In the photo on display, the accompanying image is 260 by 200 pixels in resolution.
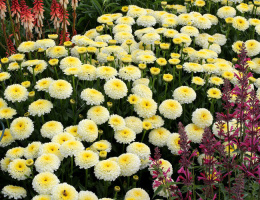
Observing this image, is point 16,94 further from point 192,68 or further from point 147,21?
point 147,21

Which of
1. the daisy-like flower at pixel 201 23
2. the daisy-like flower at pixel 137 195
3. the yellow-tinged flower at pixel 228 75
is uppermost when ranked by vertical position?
the daisy-like flower at pixel 201 23

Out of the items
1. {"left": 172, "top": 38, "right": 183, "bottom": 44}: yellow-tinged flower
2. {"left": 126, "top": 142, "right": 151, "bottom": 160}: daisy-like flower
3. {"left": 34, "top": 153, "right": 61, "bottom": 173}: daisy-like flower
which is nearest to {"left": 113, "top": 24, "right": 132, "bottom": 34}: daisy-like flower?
{"left": 172, "top": 38, "right": 183, "bottom": 44}: yellow-tinged flower

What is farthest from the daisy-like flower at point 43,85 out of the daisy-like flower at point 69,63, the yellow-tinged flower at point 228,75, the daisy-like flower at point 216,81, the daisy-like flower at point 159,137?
the yellow-tinged flower at point 228,75

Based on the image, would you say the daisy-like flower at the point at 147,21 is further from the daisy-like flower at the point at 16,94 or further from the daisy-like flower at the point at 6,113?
the daisy-like flower at the point at 6,113

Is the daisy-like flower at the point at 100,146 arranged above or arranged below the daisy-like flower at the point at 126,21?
below

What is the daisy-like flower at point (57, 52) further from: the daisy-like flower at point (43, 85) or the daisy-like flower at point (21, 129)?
the daisy-like flower at point (21, 129)

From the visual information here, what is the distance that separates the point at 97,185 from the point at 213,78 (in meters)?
1.44

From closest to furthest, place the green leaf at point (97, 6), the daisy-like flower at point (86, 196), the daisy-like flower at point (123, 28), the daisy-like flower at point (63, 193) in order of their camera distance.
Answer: the daisy-like flower at point (63, 193)
the daisy-like flower at point (86, 196)
the daisy-like flower at point (123, 28)
the green leaf at point (97, 6)

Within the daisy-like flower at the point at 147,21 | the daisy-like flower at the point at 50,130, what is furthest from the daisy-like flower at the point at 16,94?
the daisy-like flower at the point at 147,21

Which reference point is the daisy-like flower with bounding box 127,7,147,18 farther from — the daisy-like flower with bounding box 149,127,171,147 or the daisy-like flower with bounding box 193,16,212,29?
the daisy-like flower with bounding box 149,127,171,147

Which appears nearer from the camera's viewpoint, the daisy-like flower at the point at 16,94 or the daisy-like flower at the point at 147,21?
the daisy-like flower at the point at 16,94

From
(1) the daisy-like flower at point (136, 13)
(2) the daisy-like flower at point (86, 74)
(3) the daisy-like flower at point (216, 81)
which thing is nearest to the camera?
(2) the daisy-like flower at point (86, 74)

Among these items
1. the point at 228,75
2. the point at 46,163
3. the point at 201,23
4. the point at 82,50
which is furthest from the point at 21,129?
the point at 201,23

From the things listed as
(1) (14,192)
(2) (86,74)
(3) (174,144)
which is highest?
(2) (86,74)
